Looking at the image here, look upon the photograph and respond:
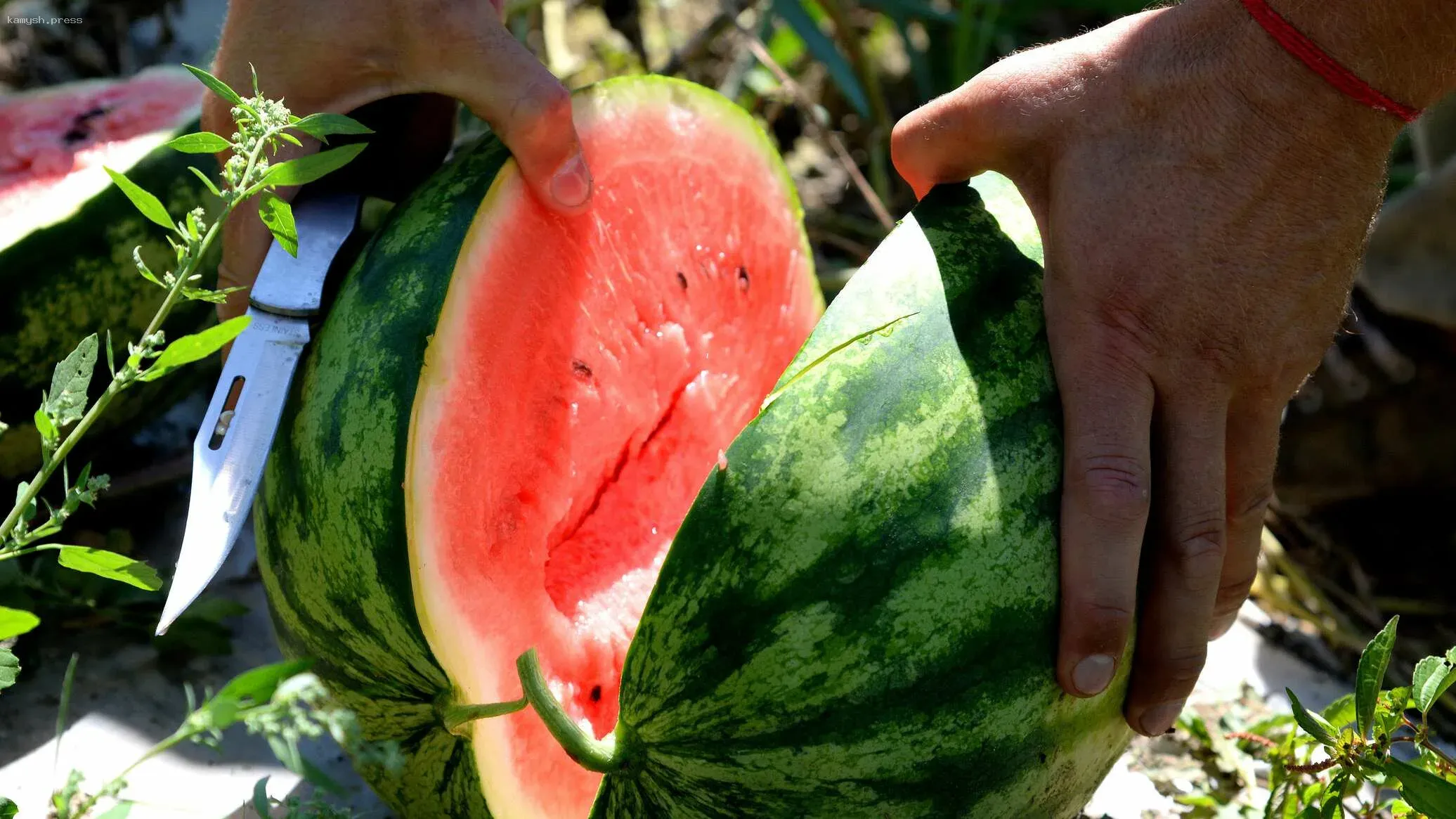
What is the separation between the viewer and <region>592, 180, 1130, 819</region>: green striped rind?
139 centimetres

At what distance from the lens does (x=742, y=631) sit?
1.41 m

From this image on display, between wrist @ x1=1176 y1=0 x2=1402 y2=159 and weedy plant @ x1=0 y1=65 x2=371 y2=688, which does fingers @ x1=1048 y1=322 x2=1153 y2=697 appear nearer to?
A: wrist @ x1=1176 y1=0 x2=1402 y2=159

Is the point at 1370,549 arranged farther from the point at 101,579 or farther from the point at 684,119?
the point at 101,579

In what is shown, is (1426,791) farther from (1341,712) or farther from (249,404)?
(249,404)

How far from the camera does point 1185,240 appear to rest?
151 centimetres

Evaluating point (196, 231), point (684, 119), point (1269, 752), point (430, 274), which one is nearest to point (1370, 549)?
point (1269, 752)

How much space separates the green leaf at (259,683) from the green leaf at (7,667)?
32 centimetres

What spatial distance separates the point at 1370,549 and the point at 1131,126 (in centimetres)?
186

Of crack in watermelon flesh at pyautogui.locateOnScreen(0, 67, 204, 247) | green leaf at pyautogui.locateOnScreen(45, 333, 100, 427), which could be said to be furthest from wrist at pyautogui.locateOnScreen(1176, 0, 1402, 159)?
crack in watermelon flesh at pyautogui.locateOnScreen(0, 67, 204, 247)

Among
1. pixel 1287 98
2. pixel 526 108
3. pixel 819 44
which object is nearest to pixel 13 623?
pixel 526 108

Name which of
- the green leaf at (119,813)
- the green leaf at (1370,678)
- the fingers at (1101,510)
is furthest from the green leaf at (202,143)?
the green leaf at (1370,678)

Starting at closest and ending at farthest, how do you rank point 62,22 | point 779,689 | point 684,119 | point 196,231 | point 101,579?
1. point 196,231
2. point 779,689
3. point 684,119
4. point 101,579
5. point 62,22

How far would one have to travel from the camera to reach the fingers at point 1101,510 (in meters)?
1.43

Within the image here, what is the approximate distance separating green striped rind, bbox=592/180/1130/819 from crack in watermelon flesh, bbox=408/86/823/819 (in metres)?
0.17
